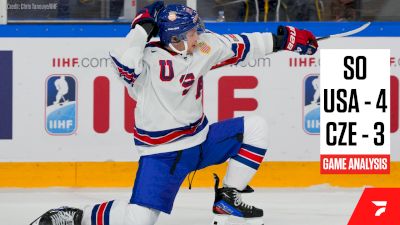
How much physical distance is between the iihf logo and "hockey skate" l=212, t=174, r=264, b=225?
1642 millimetres

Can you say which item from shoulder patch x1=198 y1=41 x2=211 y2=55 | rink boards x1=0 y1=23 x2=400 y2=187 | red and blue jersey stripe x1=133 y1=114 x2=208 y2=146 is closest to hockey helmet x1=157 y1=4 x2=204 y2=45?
shoulder patch x1=198 y1=41 x2=211 y2=55

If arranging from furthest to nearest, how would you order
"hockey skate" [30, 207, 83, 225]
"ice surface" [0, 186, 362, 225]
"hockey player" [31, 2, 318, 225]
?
1. "ice surface" [0, 186, 362, 225]
2. "hockey skate" [30, 207, 83, 225]
3. "hockey player" [31, 2, 318, 225]

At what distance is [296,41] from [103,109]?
1805 millimetres

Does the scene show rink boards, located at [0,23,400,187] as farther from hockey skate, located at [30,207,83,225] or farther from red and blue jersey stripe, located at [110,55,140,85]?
red and blue jersey stripe, located at [110,55,140,85]

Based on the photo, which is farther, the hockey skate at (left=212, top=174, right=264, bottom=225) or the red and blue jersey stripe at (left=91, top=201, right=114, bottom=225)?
the hockey skate at (left=212, top=174, right=264, bottom=225)

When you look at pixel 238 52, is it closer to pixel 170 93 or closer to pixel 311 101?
pixel 170 93

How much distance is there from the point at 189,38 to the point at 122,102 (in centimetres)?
183

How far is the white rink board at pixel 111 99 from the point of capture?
23.0 feet

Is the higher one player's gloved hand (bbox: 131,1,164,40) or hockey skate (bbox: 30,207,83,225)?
player's gloved hand (bbox: 131,1,164,40)

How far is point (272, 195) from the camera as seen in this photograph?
684 centimetres

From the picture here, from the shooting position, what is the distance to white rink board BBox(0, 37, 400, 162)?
23.0 feet

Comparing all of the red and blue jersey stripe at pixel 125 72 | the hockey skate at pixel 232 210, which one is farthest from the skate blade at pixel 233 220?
the red and blue jersey stripe at pixel 125 72

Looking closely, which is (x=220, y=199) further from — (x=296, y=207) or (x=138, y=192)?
(x=296, y=207)
